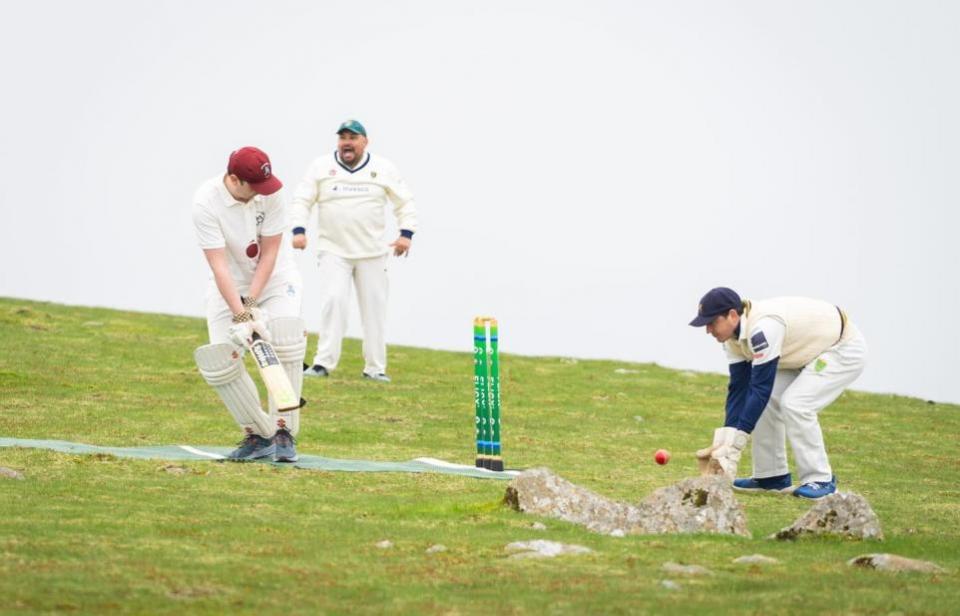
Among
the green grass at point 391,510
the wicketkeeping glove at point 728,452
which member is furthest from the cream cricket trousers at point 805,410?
the wicketkeeping glove at point 728,452

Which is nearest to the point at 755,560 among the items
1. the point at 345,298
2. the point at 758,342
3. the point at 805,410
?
the point at 758,342

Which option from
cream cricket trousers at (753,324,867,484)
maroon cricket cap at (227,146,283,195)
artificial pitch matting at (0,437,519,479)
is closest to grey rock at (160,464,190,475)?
artificial pitch matting at (0,437,519,479)

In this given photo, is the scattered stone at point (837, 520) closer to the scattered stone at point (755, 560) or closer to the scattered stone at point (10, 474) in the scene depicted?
the scattered stone at point (755, 560)

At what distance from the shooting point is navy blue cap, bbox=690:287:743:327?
12.1 metres

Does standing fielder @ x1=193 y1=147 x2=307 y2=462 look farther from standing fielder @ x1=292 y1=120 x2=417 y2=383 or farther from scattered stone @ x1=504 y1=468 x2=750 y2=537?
standing fielder @ x1=292 y1=120 x2=417 y2=383

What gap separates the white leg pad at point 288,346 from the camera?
1270 centimetres

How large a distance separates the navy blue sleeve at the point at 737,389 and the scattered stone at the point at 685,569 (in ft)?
14.4

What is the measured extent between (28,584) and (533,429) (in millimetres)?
10361

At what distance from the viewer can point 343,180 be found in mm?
20172

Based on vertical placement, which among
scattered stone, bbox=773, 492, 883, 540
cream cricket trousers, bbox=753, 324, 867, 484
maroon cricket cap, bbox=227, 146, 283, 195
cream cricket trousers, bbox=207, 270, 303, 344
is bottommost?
scattered stone, bbox=773, 492, 883, 540

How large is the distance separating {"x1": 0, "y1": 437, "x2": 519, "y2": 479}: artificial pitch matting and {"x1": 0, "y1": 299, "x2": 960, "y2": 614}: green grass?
1.16 ft

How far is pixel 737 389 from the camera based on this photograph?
12633mm

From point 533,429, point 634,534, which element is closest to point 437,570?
point 634,534

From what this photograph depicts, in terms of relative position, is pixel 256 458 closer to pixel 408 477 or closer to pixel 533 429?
pixel 408 477
